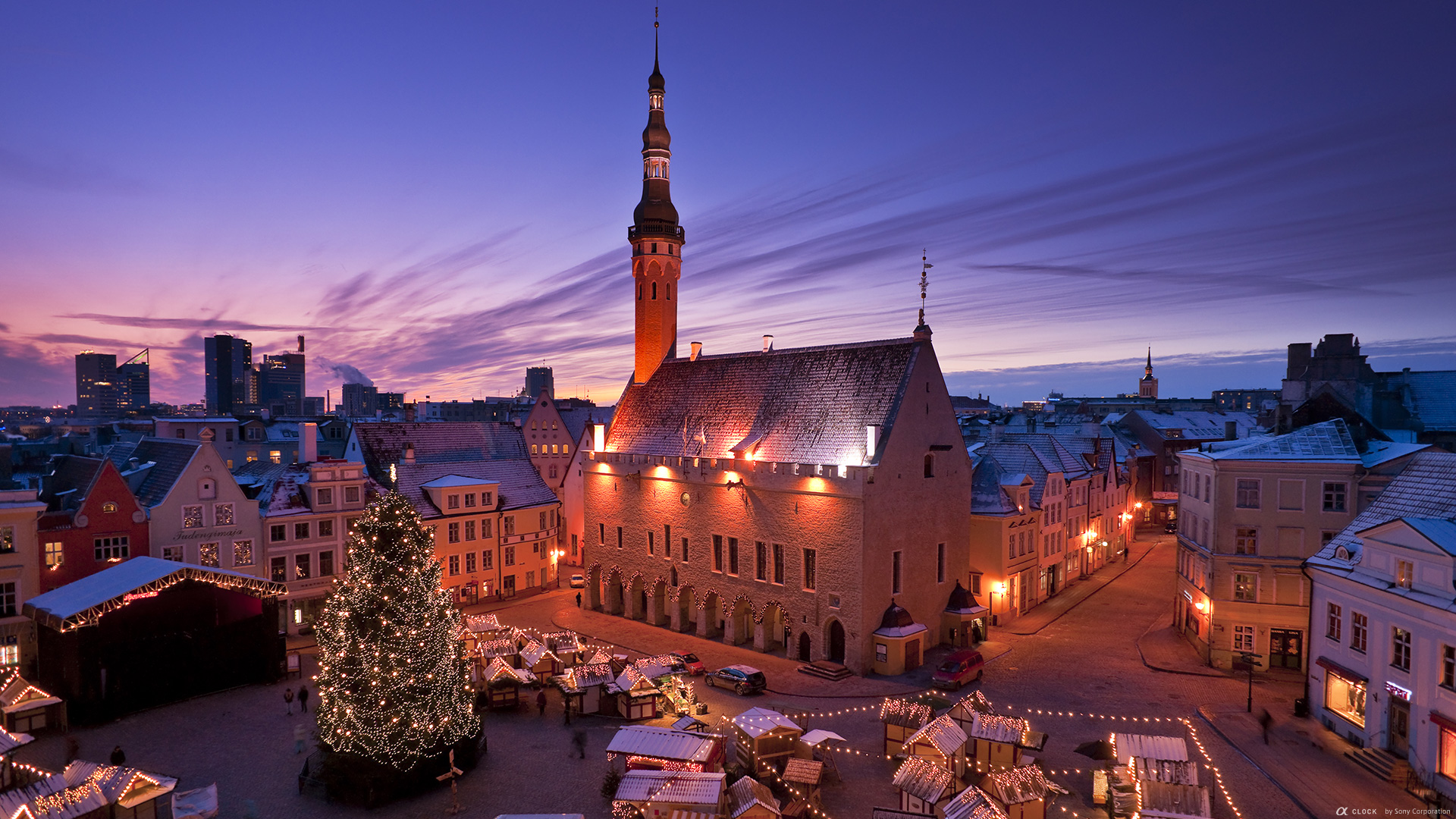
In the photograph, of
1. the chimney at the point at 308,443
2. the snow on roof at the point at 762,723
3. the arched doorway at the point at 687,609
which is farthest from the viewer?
the chimney at the point at 308,443

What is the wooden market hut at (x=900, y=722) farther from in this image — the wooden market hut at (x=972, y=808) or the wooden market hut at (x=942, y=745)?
the wooden market hut at (x=972, y=808)

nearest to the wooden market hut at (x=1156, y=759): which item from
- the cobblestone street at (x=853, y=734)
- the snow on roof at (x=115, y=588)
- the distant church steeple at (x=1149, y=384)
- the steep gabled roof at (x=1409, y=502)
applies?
the cobblestone street at (x=853, y=734)

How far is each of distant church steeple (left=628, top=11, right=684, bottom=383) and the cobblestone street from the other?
21238 mm

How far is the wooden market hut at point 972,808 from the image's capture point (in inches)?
792

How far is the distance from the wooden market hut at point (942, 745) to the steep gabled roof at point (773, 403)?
15357mm

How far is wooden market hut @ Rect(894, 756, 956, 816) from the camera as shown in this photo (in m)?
22.4

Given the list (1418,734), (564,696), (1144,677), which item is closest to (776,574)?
(564,696)

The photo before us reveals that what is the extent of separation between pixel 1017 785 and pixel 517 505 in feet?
132

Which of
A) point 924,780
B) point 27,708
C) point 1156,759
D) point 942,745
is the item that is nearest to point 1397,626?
point 1156,759

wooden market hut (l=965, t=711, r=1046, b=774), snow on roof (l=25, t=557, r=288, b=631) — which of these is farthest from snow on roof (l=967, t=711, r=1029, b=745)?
snow on roof (l=25, t=557, r=288, b=631)

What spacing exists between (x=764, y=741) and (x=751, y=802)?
3977 mm

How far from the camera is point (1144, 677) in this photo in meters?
36.9

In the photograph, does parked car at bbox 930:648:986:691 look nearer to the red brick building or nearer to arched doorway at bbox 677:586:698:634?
arched doorway at bbox 677:586:698:634

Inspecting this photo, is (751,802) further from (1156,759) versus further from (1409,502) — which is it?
(1409,502)
